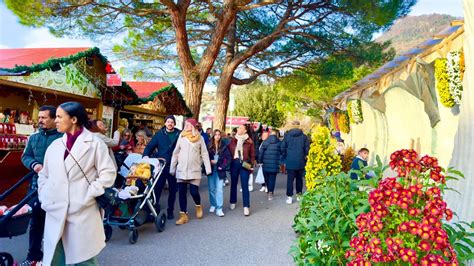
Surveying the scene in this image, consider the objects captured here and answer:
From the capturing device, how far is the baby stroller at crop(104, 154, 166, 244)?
5.07 m

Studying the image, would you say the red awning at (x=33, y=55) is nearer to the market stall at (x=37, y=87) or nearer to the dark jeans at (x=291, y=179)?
the market stall at (x=37, y=87)

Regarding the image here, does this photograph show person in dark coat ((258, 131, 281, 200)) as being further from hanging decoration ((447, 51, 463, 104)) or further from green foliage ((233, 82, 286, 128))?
green foliage ((233, 82, 286, 128))

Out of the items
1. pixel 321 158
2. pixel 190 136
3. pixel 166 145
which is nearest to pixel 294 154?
pixel 321 158

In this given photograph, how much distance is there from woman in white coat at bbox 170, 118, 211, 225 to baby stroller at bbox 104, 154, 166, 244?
38 cm

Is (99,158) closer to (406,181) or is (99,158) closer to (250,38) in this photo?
A: (406,181)

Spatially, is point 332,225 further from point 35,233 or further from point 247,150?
point 247,150

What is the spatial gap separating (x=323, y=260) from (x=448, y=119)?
5.48m

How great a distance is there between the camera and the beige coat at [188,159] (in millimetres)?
6102

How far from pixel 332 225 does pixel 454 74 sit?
432 centimetres

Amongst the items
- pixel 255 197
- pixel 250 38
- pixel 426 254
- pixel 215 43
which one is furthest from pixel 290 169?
pixel 250 38

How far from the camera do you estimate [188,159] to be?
20.1 ft

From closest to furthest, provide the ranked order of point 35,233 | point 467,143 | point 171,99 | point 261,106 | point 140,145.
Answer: point 467,143, point 35,233, point 140,145, point 171,99, point 261,106

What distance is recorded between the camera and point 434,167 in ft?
7.54

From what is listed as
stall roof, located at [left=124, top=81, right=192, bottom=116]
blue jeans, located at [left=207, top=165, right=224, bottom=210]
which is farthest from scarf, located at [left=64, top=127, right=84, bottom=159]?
stall roof, located at [left=124, top=81, right=192, bottom=116]
